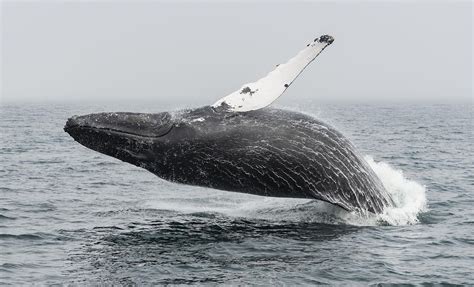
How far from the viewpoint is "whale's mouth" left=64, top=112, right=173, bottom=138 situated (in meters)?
13.8

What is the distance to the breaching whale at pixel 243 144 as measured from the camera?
1372 centimetres

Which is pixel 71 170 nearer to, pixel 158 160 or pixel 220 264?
pixel 158 160

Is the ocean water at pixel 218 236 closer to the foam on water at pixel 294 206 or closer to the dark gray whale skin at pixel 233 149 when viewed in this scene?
the foam on water at pixel 294 206

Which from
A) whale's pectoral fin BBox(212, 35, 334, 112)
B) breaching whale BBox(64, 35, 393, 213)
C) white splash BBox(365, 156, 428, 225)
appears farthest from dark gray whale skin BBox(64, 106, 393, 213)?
white splash BBox(365, 156, 428, 225)

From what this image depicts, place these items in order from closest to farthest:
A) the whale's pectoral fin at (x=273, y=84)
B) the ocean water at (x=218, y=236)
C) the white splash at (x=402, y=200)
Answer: the ocean water at (x=218, y=236), the whale's pectoral fin at (x=273, y=84), the white splash at (x=402, y=200)

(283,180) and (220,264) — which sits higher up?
(283,180)

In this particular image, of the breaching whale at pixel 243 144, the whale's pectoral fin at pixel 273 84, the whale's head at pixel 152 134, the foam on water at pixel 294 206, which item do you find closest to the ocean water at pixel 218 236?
the foam on water at pixel 294 206

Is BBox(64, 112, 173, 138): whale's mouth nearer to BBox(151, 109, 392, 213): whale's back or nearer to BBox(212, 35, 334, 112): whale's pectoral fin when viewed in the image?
BBox(151, 109, 392, 213): whale's back

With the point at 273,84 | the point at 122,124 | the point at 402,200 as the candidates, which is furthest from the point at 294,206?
the point at 122,124

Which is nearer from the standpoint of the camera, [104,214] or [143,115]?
[143,115]

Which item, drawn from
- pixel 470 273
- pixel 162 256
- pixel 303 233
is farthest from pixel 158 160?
pixel 470 273

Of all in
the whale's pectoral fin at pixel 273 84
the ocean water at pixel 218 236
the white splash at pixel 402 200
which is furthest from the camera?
the white splash at pixel 402 200

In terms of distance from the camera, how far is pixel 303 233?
14195mm

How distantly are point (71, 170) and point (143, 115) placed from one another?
12.8 metres
